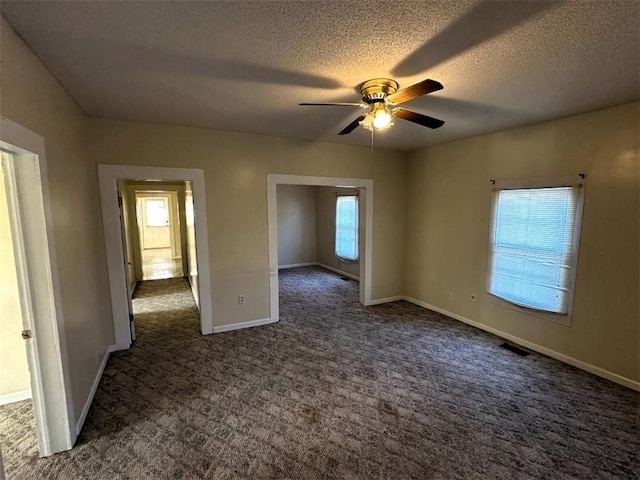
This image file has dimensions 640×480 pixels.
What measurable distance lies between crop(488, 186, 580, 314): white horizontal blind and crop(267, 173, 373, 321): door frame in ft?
5.57

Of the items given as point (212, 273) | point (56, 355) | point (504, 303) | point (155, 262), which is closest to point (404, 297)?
point (504, 303)

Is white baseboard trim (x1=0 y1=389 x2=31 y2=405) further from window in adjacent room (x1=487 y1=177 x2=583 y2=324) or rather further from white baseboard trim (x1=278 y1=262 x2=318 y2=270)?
white baseboard trim (x1=278 y1=262 x2=318 y2=270)

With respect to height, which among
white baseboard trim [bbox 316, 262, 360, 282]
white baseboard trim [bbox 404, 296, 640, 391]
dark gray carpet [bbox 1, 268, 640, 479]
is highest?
white baseboard trim [bbox 316, 262, 360, 282]

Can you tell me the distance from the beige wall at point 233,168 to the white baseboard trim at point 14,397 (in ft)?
5.58

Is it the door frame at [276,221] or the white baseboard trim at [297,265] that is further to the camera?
the white baseboard trim at [297,265]

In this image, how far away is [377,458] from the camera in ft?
6.22

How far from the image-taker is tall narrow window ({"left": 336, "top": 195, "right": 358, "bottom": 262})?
256 inches

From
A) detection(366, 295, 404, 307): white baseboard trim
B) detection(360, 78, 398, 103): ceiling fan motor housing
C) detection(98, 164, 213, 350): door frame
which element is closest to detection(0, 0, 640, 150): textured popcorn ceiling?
detection(360, 78, 398, 103): ceiling fan motor housing

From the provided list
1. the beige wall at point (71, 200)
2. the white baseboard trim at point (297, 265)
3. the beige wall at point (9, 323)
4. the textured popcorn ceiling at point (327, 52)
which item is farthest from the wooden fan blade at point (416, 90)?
the white baseboard trim at point (297, 265)

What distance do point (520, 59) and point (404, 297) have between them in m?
3.90

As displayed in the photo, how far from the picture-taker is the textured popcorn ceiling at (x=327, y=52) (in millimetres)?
1374

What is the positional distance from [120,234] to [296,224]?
492 cm

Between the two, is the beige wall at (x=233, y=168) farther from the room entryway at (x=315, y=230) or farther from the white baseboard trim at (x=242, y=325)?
the room entryway at (x=315, y=230)

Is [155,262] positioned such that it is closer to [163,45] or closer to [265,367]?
[265,367]
